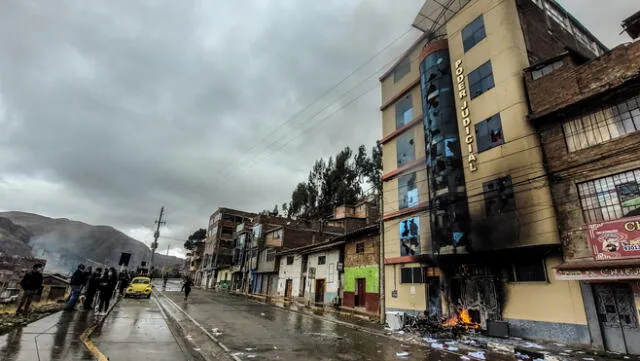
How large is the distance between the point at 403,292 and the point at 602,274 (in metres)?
11.5

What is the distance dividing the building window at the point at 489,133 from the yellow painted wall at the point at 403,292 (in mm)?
8403

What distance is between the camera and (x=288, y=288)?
124ft

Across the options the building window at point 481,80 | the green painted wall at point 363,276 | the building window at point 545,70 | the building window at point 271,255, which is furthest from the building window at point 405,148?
the building window at point 271,255

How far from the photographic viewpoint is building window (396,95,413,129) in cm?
2359

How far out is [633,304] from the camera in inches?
425

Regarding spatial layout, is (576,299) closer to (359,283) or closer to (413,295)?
(413,295)

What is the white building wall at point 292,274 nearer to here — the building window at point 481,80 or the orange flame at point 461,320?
the orange flame at point 461,320

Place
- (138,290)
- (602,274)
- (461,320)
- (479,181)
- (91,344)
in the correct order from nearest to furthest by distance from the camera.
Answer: (91,344), (602,274), (461,320), (479,181), (138,290)

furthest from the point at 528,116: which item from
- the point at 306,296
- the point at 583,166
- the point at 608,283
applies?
the point at 306,296

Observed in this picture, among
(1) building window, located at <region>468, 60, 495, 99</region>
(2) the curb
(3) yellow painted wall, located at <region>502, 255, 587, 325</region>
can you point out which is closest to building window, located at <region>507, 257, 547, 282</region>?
(3) yellow painted wall, located at <region>502, 255, 587, 325</region>

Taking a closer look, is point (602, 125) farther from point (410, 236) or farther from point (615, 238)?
point (410, 236)

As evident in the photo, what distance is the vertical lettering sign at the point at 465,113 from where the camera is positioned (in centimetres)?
1697

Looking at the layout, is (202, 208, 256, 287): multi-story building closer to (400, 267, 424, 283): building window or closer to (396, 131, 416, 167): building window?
(400, 267, 424, 283): building window

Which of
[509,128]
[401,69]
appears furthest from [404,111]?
[509,128]
